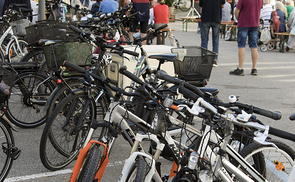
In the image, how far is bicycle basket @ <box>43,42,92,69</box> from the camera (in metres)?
4.14

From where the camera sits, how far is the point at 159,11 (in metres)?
11.4

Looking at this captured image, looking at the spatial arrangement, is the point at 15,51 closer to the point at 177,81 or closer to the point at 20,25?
the point at 20,25

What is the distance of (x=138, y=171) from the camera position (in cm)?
211

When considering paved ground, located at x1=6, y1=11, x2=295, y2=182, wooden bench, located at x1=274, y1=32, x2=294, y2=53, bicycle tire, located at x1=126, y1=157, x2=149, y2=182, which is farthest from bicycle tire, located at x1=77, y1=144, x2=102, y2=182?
wooden bench, located at x1=274, y1=32, x2=294, y2=53

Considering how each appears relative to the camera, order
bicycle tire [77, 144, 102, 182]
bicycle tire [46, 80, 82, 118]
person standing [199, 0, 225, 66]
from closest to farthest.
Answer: bicycle tire [77, 144, 102, 182] < bicycle tire [46, 80, 82, 118] < person standing [199, 0, 225, 66]

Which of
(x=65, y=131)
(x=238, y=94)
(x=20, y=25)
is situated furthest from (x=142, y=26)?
(x=65, y=131)

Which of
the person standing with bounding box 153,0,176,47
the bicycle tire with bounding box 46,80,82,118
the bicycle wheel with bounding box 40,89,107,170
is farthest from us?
the person standing with bounding box 153,0,176,47

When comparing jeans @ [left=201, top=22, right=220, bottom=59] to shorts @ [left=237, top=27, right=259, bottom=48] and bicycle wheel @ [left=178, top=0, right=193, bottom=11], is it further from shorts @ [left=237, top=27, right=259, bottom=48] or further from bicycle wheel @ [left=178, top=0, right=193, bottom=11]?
bicycle wheel @ [left=178, top=0, right=193, bottom=11]

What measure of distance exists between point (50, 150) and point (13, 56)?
195 inches

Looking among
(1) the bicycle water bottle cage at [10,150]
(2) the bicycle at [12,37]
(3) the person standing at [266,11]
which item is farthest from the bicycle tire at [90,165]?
(3) the person standing at [266,11]

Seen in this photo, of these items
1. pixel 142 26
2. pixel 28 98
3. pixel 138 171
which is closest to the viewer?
pixel 138 171

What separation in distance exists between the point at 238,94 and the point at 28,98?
4057 mm

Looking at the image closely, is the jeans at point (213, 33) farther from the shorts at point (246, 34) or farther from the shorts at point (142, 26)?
the shorts at point (142, 26)

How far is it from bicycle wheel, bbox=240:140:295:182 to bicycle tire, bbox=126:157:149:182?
2.85 feet
